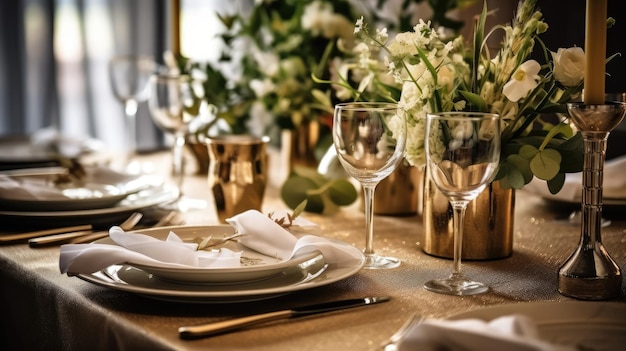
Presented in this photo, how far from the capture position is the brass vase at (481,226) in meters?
1.17

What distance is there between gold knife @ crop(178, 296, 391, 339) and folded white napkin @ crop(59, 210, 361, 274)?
3.7 inches

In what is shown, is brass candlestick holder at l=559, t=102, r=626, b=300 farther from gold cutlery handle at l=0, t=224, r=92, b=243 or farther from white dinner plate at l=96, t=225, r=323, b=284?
gold cutlery handle at l=0, t=224, r=92, b=243

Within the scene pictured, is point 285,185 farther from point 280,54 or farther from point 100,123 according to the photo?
point 100,123

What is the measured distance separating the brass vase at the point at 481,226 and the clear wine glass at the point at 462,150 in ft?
0.75

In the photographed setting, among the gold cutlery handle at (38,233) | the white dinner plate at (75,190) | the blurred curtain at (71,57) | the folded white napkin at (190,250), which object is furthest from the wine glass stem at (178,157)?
the blurred curtain at (71,57)

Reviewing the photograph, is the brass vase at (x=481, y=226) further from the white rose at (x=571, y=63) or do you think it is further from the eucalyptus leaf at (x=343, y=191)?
the eucalyptus leaf at (x=343, y=191)

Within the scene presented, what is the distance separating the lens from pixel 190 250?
1.00 metres

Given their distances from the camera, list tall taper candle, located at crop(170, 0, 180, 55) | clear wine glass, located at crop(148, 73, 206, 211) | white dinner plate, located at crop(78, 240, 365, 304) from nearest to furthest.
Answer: white dinner plate, located at crop(78, 240, 365, 304) → clear wine glass, located at crop(148, 73, 206, 211) → tall taper candle, located at crop(170, 0, 180, 55)

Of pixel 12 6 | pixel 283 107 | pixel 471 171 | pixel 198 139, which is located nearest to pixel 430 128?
pixel 471 171

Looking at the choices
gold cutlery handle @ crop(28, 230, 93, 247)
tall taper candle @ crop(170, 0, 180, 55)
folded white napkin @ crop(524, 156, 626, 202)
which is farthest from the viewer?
tall taper candle @ crop(170, 0, 180, 55)

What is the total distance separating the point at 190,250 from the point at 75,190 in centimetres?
56

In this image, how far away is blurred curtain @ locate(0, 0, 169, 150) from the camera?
4219mm

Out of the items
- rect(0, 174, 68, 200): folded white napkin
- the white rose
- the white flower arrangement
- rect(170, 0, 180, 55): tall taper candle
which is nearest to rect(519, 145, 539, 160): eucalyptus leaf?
the white flower arrangement

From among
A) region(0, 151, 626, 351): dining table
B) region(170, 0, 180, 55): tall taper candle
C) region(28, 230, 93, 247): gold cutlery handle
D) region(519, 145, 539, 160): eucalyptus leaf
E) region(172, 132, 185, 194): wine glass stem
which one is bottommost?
region(0, 151, 626, 351): dining table
